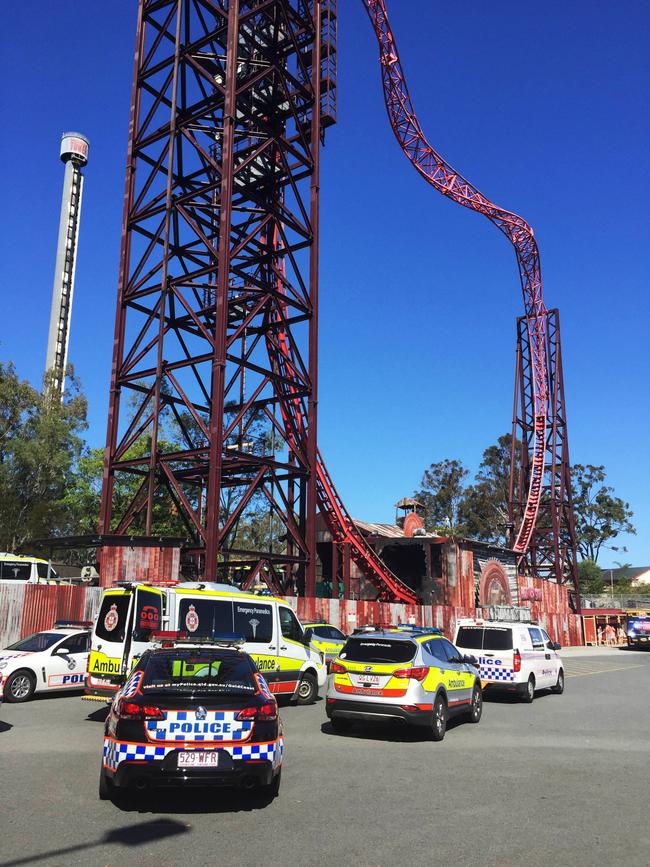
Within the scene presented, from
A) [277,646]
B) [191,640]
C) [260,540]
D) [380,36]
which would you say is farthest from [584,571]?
[191,640]

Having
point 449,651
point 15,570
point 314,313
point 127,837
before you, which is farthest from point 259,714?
point 314,313

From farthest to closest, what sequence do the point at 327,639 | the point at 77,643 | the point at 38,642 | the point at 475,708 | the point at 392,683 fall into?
the point at 327,639
the point at 77,643
the point at 38,642
the point at 475,708
the point at 392,683

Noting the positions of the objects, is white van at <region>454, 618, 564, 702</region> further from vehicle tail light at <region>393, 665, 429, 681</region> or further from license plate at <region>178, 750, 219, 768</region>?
license plate at <region>178, 750, 219, 768</region>

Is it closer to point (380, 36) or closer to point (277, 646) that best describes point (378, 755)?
point (277, 646)

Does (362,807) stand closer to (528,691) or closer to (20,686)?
(20,686)

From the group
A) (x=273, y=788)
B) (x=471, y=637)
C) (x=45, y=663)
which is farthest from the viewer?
(x=471, y=637)

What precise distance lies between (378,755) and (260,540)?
152 feet

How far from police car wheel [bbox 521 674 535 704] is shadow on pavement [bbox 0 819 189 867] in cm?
1234

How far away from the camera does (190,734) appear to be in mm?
6902

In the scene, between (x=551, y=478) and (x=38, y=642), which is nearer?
(x=38, y=642)

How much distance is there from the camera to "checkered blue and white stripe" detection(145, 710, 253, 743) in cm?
687

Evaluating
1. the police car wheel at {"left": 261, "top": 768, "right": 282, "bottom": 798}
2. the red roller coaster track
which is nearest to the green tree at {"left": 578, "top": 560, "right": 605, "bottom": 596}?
the red roller coaster track

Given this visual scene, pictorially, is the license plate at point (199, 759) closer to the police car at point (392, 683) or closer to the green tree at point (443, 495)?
the police car at point (392, 683)

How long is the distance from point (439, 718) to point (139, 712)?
6.59 metres
